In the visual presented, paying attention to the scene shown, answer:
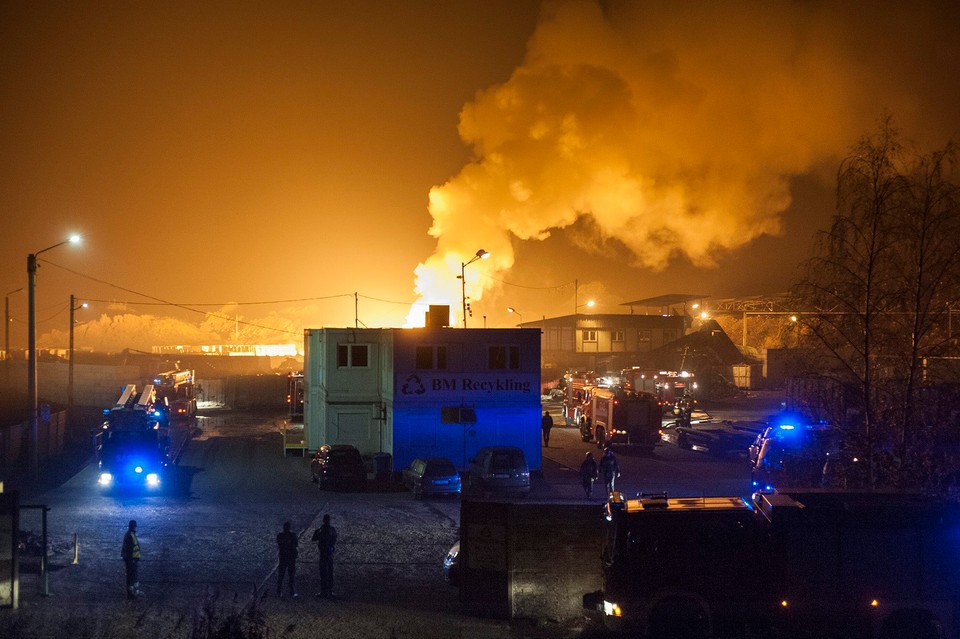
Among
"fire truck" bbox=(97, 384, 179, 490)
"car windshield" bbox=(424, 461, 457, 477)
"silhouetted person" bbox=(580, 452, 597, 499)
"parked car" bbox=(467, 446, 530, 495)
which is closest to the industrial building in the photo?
"car windshield" bbox=(424, 461, 457, 477)

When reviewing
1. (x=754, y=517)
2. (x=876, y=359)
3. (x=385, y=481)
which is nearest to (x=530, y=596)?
(x=754, y=517)

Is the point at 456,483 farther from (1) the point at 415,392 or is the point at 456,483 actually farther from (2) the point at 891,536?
(2) the point at 891,536

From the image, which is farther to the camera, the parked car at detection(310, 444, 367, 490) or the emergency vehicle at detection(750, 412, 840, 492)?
the parked car at detection(310, 444, 367, 490)

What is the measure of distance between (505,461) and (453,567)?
1057 cm

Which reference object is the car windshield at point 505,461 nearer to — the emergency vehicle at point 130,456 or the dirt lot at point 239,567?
the dirt lot at point 239,567

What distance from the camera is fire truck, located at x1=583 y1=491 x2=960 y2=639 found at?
12562mm

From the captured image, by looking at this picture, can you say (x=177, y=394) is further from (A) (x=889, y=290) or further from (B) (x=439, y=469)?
(A) (x=889, y=290)

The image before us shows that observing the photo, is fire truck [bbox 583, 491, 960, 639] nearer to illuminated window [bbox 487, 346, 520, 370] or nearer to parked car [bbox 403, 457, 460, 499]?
parked car [bbox 403, 457, 460, 499]

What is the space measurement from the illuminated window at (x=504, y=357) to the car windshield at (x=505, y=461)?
5.62m

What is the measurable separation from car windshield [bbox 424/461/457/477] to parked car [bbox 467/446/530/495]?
0.87 meters

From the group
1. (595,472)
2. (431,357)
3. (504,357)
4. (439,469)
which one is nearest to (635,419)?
(504,357)

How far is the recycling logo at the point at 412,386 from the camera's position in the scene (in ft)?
103

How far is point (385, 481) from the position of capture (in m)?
29.8

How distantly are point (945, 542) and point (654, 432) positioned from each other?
80.9 feet
